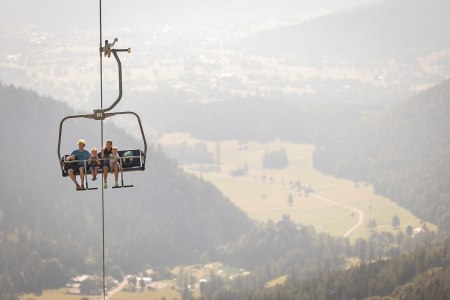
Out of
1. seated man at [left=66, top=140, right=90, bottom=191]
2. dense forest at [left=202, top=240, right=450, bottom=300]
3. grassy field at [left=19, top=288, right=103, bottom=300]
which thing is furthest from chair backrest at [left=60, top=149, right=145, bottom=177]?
grassy field at [left=19, top=288, right=103, bottom=300]

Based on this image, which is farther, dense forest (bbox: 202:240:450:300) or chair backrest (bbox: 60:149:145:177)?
dense forest (bbox: 202:240:450:300)

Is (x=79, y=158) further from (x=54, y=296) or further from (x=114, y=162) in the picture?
(x=54, y=296)

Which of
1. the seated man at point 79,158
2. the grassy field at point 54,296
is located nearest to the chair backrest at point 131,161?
the seated man at point 79,158

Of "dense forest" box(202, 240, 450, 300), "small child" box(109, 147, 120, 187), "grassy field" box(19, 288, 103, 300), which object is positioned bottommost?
"grassy field" box(19, 288, 103, 300)

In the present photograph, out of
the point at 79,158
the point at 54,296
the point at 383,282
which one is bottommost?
the point at 54,296

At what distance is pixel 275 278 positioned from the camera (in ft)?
653

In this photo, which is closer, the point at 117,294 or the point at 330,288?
the point at 330,288

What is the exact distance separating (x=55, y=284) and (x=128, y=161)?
516 feet

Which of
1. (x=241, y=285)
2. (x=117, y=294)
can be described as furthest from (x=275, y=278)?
(x=117, y=294)

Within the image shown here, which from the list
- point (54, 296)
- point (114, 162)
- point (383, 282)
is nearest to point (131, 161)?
point (114, 162)

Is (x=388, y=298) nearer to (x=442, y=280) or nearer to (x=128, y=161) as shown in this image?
(x=442, y=280)

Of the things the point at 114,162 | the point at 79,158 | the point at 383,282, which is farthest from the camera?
the point at 383,282

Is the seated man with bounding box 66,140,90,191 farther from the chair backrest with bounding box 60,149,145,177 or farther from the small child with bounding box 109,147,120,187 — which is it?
the small child with bounding box 109,147,120,187

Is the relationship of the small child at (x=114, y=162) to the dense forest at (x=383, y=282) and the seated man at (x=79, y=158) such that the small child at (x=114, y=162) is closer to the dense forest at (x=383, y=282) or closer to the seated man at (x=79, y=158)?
the seated man at (x=79, y=158)
